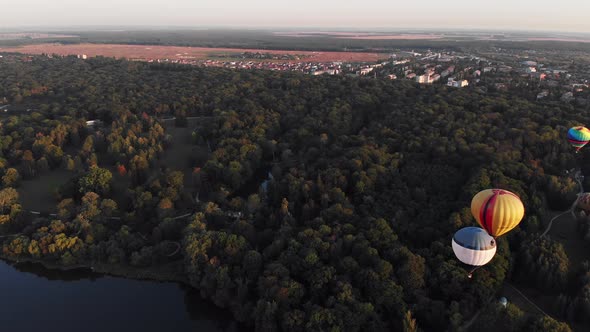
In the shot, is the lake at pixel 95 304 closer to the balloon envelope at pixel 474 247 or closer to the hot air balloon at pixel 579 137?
the balloon envelope at pixel 474 247

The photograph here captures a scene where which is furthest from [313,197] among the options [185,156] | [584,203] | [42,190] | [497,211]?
[42,190]

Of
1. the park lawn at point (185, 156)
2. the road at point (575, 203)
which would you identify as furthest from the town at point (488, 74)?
the park lawn at point (185, 156)

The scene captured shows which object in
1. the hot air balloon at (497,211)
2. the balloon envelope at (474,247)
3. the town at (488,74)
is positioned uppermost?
the town at (488,74)

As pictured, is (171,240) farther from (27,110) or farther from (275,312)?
(27,110)

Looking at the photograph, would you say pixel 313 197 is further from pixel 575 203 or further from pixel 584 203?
pixel 575 203

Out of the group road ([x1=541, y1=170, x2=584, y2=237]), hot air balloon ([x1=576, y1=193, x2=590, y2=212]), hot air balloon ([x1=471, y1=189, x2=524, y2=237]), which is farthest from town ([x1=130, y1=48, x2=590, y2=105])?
hot air balloon ([x1=471, y1=189, x2=524, y2=237])
